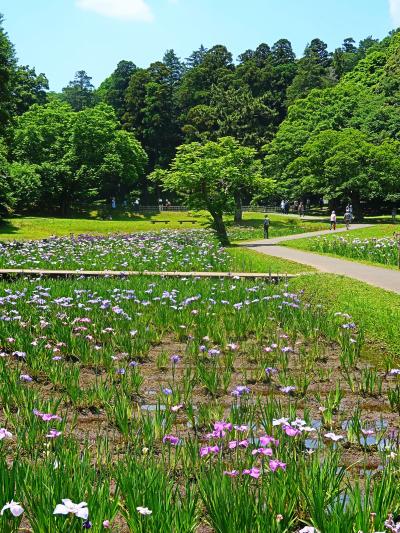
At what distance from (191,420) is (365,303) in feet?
18.2

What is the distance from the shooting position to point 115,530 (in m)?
2.75

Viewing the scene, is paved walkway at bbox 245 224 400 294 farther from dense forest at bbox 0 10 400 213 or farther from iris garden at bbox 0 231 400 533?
dense forest at bbox 0 10 400 213

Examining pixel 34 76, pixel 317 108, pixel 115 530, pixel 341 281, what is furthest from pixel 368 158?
pixel 34 76

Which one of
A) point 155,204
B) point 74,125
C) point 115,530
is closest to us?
point 115,530

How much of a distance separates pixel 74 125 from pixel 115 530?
5013cm

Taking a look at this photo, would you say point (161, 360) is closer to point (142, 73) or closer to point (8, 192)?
point (8, 192)

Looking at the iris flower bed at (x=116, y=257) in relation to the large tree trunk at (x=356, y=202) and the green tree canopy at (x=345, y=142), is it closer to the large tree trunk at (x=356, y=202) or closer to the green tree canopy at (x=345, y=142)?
the green tree canopy at (x=345, y=142)

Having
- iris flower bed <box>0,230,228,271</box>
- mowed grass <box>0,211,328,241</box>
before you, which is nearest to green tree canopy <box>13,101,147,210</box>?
mowed grass <box>0,211,328,241</box>

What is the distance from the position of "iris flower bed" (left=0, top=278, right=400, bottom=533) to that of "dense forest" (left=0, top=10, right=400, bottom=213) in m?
17.2

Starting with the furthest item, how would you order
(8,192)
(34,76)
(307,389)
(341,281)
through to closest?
(34,76) → (8,192) → (341,281) → (307,389)

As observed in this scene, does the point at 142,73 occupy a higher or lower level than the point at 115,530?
higher

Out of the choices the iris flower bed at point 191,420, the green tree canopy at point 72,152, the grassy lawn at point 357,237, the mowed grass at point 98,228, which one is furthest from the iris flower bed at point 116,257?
the green tree canopy at point 72,152

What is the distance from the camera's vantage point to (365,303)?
8.75 meters

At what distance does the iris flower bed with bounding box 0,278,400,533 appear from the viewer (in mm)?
2527
